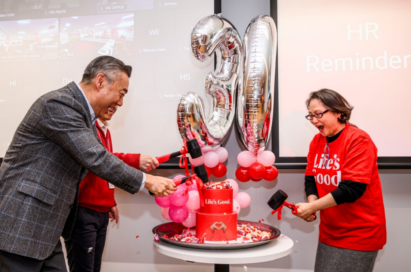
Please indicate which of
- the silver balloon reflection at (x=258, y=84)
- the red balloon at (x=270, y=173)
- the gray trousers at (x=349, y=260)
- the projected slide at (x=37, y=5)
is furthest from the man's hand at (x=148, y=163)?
the projected slide at (x=37, y=5)

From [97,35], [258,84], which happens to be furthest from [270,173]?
[97,35]

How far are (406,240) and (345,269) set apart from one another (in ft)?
3.02

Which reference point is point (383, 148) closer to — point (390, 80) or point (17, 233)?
point (390, 80)

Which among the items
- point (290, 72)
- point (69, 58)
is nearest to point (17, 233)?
point (69, 58)

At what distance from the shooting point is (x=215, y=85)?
2.14 metres

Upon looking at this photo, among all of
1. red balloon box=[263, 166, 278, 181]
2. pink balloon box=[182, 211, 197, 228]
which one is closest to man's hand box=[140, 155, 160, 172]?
pink balloon box=[182, 211, 197, 228]

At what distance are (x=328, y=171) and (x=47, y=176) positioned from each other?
1348 mm

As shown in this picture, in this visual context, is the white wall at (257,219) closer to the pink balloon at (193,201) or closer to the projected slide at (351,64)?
the projected slide at (351,64)

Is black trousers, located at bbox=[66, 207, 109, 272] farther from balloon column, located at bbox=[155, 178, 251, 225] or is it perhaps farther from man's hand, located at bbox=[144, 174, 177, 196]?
man's hand, located at bbox=[144, 174, 177, 196]

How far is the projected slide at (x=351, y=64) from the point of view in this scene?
7.43 feet

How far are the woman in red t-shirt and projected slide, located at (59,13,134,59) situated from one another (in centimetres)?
149

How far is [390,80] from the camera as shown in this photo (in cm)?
227

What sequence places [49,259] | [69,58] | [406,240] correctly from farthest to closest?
[69,58]
[406,240]
[49,259]

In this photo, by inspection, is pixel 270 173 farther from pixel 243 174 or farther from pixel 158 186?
pixel 158 186
